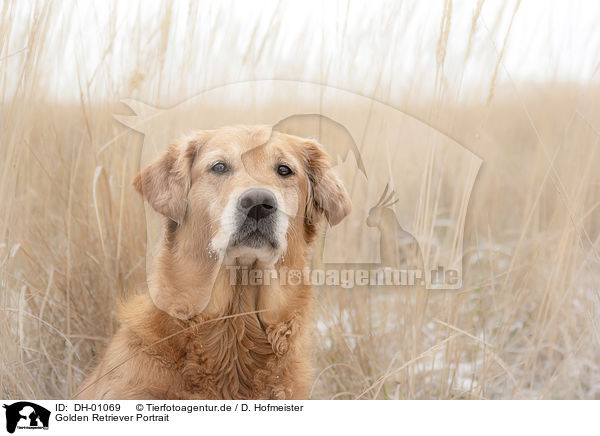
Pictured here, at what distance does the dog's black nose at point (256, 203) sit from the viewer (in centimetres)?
163

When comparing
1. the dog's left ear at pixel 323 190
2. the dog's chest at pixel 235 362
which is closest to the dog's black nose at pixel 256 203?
the dog's left ear at pixel 323 190

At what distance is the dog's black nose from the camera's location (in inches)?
64.1

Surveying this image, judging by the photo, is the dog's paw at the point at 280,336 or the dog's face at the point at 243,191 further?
the dog's paw at the point at 280,336

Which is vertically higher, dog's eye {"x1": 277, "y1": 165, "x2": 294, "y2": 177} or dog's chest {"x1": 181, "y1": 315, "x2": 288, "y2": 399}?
dog's eye {"x1": 277, "y1": 165, "x2": 294, "y2": 177}

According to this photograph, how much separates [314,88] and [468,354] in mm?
1369

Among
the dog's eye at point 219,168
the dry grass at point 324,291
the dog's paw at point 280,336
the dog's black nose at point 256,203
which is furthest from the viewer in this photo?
the dry grass at point 324,291

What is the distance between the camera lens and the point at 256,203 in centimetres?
163

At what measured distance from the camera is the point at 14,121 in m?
2.01

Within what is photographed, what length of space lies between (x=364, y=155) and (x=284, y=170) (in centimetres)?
46
